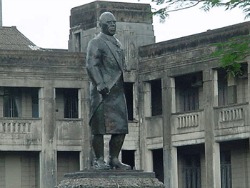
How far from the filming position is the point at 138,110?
56281 mm

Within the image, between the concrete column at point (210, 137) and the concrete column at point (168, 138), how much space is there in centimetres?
186

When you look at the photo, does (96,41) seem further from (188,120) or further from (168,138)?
(168,138)

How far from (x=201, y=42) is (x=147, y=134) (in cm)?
534

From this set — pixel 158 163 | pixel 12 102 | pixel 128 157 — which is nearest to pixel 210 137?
pixel 158 163

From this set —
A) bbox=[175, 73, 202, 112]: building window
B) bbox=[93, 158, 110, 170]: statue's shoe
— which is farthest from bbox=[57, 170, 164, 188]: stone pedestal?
bbox=[175, 73, 202, 112]: building window

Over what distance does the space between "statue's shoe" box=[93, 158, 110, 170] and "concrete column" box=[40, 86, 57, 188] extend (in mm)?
31906

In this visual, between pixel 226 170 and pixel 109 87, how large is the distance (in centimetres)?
3148

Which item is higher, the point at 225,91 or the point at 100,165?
the point at 225,91

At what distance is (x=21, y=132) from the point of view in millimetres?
54906

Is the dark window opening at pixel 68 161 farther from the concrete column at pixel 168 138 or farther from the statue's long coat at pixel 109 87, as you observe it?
the statue's long coat at pixel 109 87

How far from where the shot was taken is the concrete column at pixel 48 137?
181 ft

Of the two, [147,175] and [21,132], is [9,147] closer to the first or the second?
[21,132]

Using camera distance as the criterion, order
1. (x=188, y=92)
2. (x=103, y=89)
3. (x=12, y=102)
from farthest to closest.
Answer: (x=12, y=102), (x=188, y=92), (x=103, y=89)

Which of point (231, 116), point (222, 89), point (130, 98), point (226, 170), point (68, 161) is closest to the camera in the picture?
point (231, 116)
